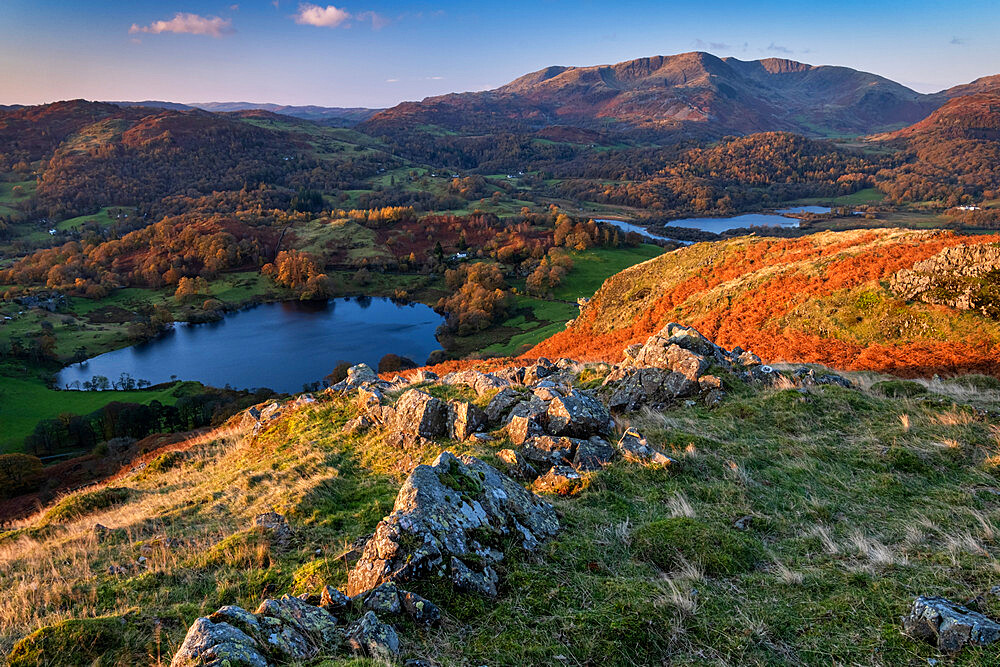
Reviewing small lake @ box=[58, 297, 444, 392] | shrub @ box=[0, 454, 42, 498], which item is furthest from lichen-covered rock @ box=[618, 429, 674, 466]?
small lake @ box=[58, 297, 444, 392]

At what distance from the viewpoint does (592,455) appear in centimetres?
1199

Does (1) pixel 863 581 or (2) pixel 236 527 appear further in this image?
(2) pixel 236 527

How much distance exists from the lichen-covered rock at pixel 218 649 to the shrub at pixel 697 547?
5.67m

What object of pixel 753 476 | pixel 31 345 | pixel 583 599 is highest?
pixel 583 599

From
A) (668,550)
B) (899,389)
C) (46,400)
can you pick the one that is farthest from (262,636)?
(46,400)

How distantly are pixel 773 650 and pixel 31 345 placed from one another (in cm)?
14132

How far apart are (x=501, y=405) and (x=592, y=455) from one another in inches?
173

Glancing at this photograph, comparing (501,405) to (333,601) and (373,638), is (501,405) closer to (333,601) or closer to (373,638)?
(333,601)

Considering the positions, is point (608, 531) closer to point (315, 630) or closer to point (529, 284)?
point (315, 630)

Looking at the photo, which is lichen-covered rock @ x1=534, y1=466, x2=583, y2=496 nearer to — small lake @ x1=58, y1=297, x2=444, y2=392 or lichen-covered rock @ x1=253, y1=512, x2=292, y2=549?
lichen-covered rock @ x1=253, y1=512, x2=292, y2=549

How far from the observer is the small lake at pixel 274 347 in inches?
3789

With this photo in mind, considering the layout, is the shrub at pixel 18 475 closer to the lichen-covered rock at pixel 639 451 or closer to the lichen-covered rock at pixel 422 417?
the lichen-covered rock at pixel 422 417

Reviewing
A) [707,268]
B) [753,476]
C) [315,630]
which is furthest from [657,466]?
[707,268]

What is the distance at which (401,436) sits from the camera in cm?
1602
